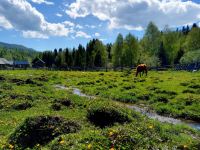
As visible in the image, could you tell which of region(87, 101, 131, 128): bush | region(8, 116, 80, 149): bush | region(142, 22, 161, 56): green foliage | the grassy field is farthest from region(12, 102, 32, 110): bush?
region(142, 22, 161, 56): green foliage

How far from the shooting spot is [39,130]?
14.9m

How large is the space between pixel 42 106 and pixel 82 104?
287cm

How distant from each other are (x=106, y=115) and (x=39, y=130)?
4.27 metres

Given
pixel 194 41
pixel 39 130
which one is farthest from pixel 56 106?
pixel 194 41

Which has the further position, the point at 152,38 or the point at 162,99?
the point at 152,38

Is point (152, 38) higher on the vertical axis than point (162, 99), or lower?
higher

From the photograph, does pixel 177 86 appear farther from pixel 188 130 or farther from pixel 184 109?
pixel 188 130

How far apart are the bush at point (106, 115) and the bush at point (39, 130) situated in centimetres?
273

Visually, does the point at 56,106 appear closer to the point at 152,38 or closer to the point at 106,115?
the point at 106,115

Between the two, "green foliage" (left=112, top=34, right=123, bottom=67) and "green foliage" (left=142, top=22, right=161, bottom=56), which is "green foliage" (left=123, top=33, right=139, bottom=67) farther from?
→ "green foliage" (left=142, top=22, right=161, bottom=56)

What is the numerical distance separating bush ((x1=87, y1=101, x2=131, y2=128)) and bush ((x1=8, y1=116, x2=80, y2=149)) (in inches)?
108

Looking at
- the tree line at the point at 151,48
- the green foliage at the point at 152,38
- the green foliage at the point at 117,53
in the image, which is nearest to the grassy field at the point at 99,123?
the tree line at the point at 151,48

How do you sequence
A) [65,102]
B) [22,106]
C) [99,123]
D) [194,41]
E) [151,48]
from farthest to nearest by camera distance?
[151,48] < [194,41] < [65,102] < [22,106] < [99,123]

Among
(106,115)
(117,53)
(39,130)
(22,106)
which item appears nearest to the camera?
(39,130)
